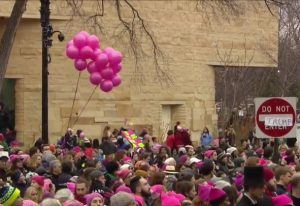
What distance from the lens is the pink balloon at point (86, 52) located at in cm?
2314

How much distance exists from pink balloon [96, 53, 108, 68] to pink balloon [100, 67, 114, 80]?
10.9 inches

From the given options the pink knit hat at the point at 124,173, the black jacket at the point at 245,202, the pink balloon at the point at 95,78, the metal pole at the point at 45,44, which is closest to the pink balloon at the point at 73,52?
the pink balloon at the point at 95,78

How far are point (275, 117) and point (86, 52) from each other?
10.4m

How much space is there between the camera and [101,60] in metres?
23.2

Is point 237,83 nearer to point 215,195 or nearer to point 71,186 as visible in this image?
point 71,186

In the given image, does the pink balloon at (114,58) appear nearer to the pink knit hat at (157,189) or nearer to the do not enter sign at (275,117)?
the do not enter sign at (275,117)

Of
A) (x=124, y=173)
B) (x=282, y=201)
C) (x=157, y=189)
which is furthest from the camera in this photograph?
(x=124, y=173)

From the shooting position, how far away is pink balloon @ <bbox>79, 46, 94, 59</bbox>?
23.1 metres

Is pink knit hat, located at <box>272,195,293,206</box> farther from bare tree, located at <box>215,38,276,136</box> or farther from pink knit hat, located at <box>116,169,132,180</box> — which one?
bare tree, located at <box>215,38,276,136</box>

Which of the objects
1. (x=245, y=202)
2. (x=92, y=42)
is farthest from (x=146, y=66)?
(x=245, y=202)

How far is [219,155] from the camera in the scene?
18.4 meters

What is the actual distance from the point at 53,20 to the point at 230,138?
809 centimetres

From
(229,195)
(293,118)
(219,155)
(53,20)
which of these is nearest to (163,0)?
(53,20)

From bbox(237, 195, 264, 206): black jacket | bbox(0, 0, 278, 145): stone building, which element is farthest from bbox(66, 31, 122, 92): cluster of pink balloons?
bbox(237, 195, 264, 206): black jacket
